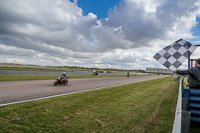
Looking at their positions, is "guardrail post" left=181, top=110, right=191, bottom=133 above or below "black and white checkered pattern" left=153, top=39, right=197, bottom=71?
below

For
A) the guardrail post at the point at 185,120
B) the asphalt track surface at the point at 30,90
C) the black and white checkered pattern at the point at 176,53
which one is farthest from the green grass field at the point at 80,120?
the black and white checkered pattern at the point at 176,53

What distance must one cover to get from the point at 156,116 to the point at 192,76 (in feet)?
5.71

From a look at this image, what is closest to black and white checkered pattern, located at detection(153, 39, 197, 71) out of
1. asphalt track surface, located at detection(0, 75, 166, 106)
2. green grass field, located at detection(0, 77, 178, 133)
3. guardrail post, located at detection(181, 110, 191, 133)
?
green grass field, located at detection(0, 77, 178, 133)

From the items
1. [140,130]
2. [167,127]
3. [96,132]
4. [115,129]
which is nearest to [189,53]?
[167,127]

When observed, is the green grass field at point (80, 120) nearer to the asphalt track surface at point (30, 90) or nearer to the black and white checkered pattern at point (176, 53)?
the asphalt track surface at point (30, 90)

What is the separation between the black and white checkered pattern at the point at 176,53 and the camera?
638 centimetres

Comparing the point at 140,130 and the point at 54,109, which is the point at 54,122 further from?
the point at 140,130

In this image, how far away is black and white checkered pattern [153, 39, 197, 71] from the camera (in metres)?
6.38

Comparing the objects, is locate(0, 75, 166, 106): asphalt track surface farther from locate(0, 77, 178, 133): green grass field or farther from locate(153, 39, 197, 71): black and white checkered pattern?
locate(153, 39, 197, 71): black and white checkered pattern

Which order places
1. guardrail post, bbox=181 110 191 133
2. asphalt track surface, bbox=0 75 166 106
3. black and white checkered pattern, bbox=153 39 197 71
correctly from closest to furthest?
guardrail post, bbox=181 110 191 133, black and white checkered pattern, bbox=153 39 197 71, asphalt track surface, bbox=0 75 166 106

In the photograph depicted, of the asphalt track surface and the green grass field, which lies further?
the asphalt track surface

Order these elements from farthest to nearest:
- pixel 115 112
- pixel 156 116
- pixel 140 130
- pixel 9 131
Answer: pixel 115 112 → pixel 156 116 → pixel 140 130 → pixel 9 131

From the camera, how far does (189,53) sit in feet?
20.7

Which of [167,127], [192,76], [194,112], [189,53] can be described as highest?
[189,53]
